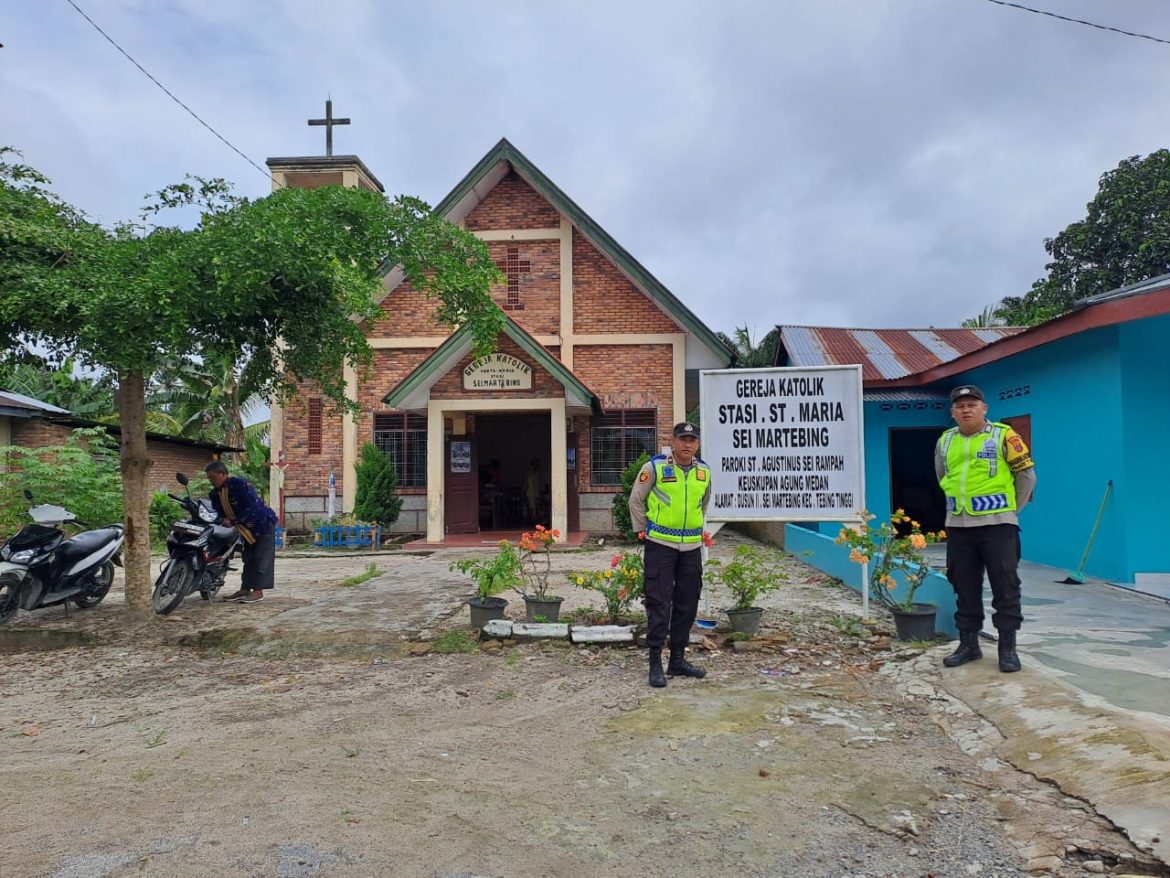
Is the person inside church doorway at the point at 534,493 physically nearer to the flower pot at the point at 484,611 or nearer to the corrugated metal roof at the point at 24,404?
the corrugated metal roof at the point at 24,404

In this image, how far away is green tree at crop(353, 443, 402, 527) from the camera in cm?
1482

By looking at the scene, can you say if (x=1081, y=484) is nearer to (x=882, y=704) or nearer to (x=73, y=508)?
(x=882, y=704)

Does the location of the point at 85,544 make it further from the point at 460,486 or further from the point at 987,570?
the point at 460,486

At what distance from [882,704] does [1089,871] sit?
1.94 m

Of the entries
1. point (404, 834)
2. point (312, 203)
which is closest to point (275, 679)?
point (404, 834)

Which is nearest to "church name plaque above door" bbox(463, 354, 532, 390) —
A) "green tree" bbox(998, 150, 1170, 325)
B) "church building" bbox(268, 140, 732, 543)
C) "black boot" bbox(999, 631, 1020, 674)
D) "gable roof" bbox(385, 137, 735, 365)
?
"church building" bbox(268, 140, 732, 543)

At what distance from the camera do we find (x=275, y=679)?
543 cm

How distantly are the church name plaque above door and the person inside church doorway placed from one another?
4.06m

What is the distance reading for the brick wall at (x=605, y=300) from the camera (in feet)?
51.6

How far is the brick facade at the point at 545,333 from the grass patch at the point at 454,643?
922cm

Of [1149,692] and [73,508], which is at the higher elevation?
[73,508]

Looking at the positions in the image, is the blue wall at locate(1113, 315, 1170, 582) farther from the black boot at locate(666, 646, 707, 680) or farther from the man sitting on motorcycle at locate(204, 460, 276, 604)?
the man sitting on motorcycle at locate(204, 460, 276, 604)

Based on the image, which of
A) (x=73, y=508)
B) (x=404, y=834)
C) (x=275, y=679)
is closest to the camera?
(x=404, y=834)

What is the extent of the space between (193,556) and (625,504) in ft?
27.5
